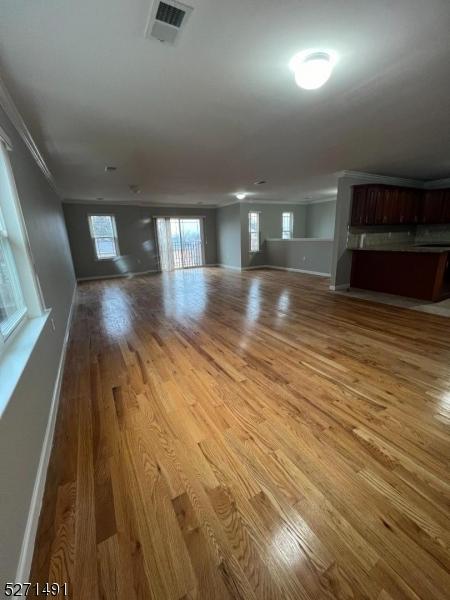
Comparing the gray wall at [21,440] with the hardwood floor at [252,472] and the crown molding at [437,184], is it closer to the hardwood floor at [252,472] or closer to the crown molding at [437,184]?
the hardwood floor at [252,472]

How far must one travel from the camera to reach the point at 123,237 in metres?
8.25

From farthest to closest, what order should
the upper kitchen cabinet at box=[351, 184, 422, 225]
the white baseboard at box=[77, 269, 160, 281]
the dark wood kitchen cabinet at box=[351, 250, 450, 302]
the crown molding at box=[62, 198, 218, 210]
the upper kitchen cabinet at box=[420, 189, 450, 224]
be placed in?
1. the white baseboard at box=[77, 269, 160, 281]
2. the crown molding at box=[62, 198, 218, 210]
3. the upper kitchen cabinet at box=[420, 189, 450, 224]
4. the upper kitchen cabinet at box=[351, 184, 422, 225]
5. the dark wood kitchen cabinet at box=[351, 250, 450, 302]

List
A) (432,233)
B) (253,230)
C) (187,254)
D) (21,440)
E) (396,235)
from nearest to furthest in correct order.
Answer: (21,440) < (396,235) < (432,233) < (253,230) < (187,254)

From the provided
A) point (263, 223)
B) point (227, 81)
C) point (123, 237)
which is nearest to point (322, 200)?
point (263, 223)

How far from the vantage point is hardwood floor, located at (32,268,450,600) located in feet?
3.18

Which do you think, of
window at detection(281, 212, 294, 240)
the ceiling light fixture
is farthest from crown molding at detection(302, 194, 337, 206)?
the ceiling light fixture

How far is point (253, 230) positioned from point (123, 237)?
464cm

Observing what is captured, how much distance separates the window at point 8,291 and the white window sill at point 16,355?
0.26 ft

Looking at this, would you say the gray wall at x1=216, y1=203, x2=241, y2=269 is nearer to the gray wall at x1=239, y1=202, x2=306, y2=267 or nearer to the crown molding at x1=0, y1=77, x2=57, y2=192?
the gray wall at x1=239, y1=202, x2=306, y2=267

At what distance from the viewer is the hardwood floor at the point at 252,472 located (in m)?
0.97

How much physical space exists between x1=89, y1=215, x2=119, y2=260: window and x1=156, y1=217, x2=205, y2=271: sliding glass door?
1.52 metres

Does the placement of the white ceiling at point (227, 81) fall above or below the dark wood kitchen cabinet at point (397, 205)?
above

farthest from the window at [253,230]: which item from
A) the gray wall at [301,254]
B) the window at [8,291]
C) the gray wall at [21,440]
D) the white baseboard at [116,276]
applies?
the window at [8,291]

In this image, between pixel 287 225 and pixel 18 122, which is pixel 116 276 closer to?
pixel 18 122
